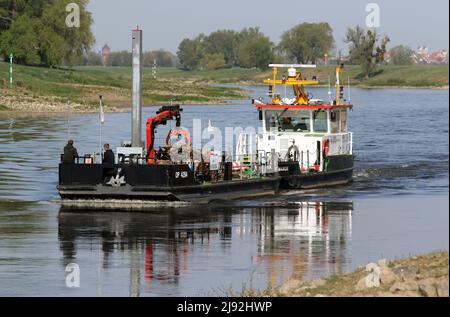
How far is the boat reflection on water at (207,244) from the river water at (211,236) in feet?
0.08

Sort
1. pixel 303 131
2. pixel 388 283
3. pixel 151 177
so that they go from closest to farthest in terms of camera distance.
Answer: pixel 388 283, pixel 151 177, pixel 303 131

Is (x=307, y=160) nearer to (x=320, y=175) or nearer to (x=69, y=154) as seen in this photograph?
Answer: (x=320, y=175)

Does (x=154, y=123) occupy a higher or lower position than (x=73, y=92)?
Result: lower

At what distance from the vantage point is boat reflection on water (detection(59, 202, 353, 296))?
22.0m

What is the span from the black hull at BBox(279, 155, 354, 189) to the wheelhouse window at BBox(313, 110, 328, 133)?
1.02 meters

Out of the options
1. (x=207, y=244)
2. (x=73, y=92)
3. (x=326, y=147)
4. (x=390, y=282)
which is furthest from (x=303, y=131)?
(x=73, y=92)

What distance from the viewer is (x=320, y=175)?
38.8m

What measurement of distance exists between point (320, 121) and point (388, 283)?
76.6 feet

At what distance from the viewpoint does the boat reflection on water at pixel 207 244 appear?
868 inches

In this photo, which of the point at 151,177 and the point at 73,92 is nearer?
the point at 151,177

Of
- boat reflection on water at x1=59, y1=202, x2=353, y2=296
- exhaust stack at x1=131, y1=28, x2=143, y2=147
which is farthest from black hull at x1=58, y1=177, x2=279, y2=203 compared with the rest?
exhaust stack at x1=131, y1=28, x2=143, y2=147

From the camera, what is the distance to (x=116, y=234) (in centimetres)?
2803

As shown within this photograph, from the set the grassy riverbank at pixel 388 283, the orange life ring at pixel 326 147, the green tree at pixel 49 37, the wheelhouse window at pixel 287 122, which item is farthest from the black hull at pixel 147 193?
the green tree at pixel 49 37

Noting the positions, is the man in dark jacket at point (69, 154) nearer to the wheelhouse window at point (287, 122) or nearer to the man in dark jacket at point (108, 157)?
the man in dark jacket at point (108, 157)
